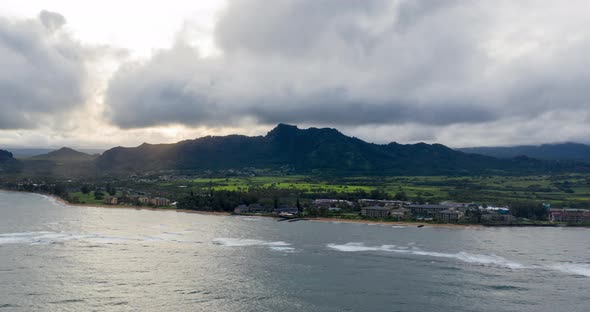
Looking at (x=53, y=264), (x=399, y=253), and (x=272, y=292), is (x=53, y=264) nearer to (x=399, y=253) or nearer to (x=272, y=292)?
(x=272, y=292)

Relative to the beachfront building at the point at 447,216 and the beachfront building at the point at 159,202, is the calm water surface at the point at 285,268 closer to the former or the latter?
the beachfront building at the point at 447,216

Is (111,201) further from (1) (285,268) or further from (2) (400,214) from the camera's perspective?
(1) (285,268)

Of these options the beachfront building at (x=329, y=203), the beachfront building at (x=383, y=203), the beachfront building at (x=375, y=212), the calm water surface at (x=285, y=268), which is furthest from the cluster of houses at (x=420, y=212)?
the calm water surface at (x=285, y=268)

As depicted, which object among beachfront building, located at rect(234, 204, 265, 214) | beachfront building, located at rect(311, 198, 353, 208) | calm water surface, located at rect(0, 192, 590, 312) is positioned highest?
beachfront building, located at rect(311, 198, 353, 208)

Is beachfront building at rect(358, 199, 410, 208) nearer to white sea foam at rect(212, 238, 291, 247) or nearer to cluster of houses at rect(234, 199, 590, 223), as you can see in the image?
cluster of houses at rect(234, 199, 590, 223)

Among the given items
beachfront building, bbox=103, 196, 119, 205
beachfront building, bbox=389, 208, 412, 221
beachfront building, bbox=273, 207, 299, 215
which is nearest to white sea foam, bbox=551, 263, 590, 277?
beachfront building, bbox=389, 208, 412, 221

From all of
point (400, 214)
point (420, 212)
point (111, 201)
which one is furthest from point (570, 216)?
point (111, 201)
